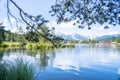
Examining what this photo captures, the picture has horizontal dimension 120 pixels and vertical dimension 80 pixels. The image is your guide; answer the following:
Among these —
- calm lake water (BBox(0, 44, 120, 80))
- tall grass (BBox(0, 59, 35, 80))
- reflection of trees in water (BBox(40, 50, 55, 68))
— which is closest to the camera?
tall grass (BBox(0, 59, 35, 80))

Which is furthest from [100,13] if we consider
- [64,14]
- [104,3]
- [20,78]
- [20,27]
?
[20,78]

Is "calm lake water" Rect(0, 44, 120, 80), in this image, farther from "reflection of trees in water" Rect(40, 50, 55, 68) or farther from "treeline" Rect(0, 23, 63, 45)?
"treeline" Rect(0, 23, 63, 45)

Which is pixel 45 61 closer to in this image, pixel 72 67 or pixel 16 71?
pixel 72 67

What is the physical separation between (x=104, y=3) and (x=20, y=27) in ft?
6.65

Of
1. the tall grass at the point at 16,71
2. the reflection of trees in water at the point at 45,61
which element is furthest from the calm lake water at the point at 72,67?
the tall grass at the point at 16,71

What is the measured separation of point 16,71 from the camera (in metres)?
7.05

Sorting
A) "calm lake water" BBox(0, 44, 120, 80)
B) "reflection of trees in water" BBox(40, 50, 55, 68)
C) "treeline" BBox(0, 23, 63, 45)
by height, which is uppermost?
"treeline" BBox(0, 23, 63, 45)

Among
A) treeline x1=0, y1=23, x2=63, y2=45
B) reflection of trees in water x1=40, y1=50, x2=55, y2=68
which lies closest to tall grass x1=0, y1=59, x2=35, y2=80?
treeline x1=0, y1=23, x2=63, y2=45

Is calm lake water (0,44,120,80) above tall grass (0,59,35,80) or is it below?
below

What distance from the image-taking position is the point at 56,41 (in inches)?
206

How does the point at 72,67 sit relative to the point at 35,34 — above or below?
below

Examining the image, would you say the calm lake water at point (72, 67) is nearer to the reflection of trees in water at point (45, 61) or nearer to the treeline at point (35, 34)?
the reflection of trees in water at point (45, 61)

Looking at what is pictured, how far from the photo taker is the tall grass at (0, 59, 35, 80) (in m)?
6.73

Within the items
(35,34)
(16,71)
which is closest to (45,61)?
(16,71)
